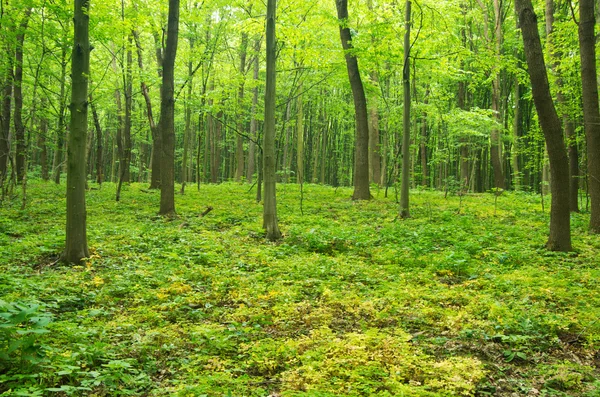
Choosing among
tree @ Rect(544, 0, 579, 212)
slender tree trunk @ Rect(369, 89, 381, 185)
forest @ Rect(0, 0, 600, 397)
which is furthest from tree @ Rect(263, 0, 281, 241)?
slender tree trunk @ Rect(369, 89, 381, 185)

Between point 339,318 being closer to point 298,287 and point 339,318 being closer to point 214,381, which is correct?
point 298,287

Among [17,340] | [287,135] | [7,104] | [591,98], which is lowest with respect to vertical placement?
[17,340]

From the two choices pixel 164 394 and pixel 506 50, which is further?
pixel 506 50

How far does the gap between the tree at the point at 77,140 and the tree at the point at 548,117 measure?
26.8 ft

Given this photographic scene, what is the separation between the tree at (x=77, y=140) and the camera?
6484 mm

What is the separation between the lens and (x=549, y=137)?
7504mm

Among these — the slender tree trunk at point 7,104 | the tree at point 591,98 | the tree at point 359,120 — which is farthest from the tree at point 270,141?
the slender tree trunk at point 7,104

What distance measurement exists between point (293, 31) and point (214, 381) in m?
10.1

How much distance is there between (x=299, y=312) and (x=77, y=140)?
190 inches

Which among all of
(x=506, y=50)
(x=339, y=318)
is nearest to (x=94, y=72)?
(x=339, y=318)

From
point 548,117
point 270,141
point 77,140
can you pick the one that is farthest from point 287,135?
point 77,140

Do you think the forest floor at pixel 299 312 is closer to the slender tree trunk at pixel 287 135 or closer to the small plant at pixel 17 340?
the small plant at pixel 17 340

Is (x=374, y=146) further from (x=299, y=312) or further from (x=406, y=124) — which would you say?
(x=299, y=312)

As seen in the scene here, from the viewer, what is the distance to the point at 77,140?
257 inches
